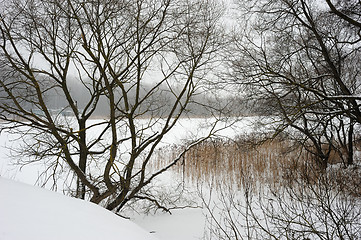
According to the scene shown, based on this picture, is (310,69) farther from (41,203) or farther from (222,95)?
(41,203)

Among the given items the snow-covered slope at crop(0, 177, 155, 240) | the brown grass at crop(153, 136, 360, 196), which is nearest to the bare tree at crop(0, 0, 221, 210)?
the snow-covered slope at crop(0, 177, 155, 240)

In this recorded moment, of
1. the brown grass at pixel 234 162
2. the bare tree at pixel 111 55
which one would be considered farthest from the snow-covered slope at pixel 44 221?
the brown grass at pixel 234 162

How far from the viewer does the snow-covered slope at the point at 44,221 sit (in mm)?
835

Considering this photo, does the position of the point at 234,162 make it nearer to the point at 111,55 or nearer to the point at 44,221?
the point at 111,55

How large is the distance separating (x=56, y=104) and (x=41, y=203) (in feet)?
18.6

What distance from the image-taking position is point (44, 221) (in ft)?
3.15

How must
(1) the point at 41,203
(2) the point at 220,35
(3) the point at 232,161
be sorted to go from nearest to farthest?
(1) the point at 41,203 → (2) the point at 220,35 → (3) the point at 232,161

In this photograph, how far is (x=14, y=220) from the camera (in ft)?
2.84

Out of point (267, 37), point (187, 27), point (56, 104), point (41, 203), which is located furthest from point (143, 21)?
point (41, 203)

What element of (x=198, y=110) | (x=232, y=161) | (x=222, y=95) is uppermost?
(x=222, y=95)

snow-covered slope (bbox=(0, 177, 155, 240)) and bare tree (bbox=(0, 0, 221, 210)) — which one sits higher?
bare tree (bbox=(0, 0, 221, 210))

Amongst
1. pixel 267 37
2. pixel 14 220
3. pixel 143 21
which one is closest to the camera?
pixel 14 220

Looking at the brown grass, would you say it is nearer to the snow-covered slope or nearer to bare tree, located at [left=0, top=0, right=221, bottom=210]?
bare tree, located at [left=0, top=0, right=221, bottom=210]

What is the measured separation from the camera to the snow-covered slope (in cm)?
84
